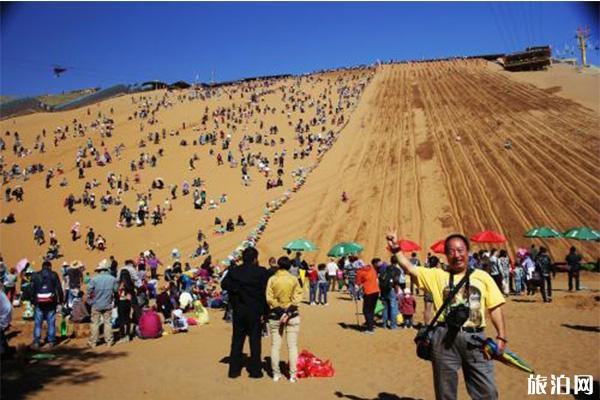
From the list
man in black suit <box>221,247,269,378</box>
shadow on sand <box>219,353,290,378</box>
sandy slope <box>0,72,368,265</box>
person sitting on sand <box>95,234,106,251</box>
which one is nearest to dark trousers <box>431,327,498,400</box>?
man in black suit <box>221,247,269,378</box>

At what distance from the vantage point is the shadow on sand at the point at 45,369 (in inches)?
299

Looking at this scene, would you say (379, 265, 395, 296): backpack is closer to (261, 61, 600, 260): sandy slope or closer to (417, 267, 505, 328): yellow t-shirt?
(417, 267, 505, 328): yellow t-shirt

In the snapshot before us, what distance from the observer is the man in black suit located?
818cm

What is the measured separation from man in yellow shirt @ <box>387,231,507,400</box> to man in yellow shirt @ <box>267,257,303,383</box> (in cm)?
335

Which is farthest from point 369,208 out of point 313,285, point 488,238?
point 313,285

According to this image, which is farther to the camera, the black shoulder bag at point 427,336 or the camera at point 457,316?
the black shoulder bag at point 427,336

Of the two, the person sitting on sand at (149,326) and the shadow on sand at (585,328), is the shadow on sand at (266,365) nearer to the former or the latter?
the person sitting on sand at (149,326)

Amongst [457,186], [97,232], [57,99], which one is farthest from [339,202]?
[57,99]

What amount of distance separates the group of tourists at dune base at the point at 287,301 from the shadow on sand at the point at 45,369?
49cm

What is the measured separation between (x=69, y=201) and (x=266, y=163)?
13.6m

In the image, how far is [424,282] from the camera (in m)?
5.12

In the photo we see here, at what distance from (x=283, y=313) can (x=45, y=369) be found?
399 cm

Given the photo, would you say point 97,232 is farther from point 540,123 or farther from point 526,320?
point 540,123

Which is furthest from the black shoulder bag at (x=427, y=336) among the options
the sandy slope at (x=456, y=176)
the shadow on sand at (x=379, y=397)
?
the sandy slope at (x=456, y=176)
